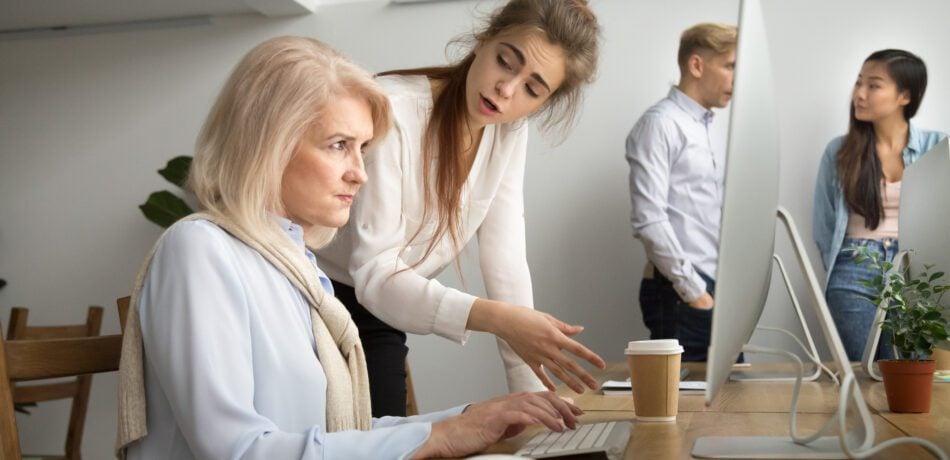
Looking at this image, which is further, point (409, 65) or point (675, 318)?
point (409, 65)

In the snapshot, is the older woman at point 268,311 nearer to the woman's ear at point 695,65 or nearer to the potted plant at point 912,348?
the potted plant at point 912,348

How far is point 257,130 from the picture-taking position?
125 centimetres

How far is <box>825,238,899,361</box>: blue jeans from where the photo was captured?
11.1 ft

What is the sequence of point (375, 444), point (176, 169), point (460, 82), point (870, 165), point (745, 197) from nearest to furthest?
point (745, 197), point (375, 444), point (460, 82), point (870, 165), point (176, 169)

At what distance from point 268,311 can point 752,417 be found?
2.20 feet

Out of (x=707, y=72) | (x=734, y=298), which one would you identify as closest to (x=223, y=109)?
(x=734, y=298)

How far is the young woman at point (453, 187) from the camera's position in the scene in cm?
173

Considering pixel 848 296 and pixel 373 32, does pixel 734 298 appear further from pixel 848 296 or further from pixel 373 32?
pixel 373 32

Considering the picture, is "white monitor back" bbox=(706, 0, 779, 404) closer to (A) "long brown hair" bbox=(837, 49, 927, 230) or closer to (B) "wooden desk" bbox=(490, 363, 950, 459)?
(B) "wooden desk" bbox=(490, 363, 950, 459)

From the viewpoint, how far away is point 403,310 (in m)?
1.70

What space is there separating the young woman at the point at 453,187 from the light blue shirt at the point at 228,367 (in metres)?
0.47

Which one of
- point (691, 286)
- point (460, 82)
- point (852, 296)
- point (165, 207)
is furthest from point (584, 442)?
point (165, 207)

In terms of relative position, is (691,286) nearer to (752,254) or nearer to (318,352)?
(318,352)

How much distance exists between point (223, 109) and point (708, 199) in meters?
2.63
